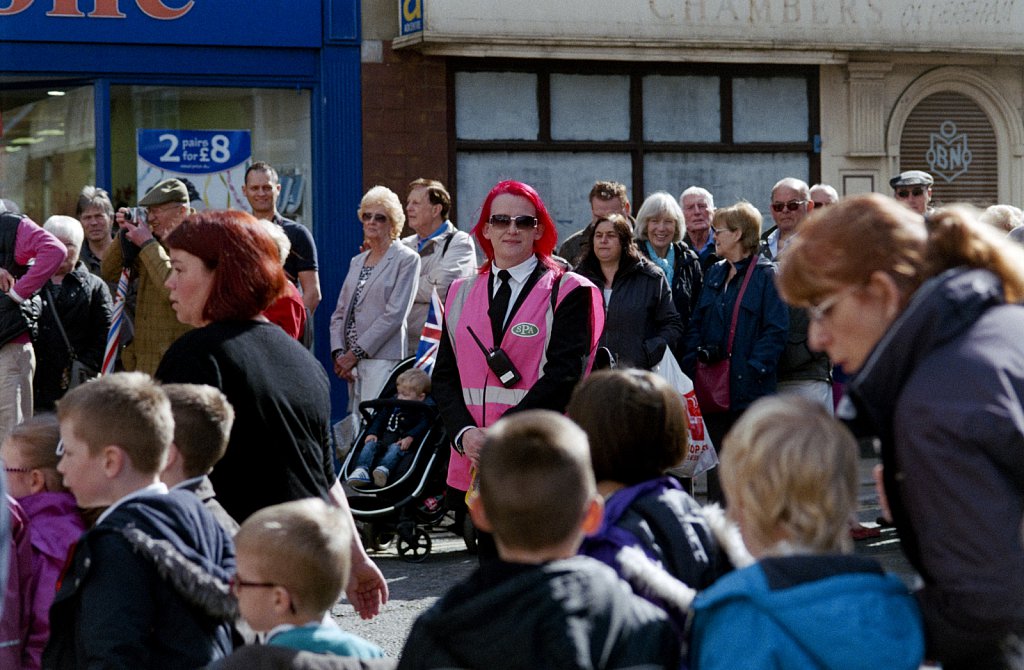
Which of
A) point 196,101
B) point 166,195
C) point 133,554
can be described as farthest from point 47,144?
point 133,554

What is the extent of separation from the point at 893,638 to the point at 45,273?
25.2 feet

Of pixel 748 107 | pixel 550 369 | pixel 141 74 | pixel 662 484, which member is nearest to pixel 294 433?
pixel 662 484

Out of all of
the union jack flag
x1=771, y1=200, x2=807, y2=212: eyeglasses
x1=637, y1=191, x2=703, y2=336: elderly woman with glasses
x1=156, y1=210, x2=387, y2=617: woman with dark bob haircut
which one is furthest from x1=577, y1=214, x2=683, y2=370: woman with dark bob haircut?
x1=156, y1=210, x2=387, y2=617: woman with dark bob haircut

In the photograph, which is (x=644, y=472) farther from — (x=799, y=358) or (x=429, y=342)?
(x=429, y=342)

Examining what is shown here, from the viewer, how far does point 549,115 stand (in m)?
14.4

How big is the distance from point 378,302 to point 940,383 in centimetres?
784

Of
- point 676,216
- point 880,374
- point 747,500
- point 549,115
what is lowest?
point 747,500

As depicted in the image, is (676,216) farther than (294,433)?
Yes

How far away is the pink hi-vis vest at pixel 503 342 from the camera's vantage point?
6094 millimetres

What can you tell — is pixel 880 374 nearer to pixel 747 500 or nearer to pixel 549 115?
pixel 747 500

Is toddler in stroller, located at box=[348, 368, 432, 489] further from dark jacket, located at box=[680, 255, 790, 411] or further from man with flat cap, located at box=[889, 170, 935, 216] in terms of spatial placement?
man with flat cap, located at box=[889, 170, 935, 216]

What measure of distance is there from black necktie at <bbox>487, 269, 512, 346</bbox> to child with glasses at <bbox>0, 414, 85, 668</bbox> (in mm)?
2016

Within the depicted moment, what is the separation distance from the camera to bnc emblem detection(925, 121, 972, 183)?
610 inches

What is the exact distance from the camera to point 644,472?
12.2ft
